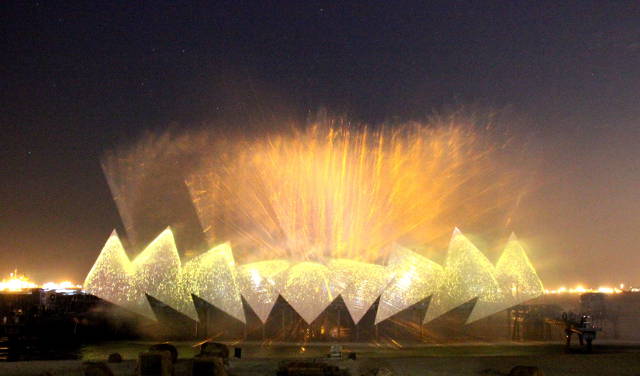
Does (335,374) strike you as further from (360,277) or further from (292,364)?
(360,277)

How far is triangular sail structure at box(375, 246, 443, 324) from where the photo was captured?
33062mm

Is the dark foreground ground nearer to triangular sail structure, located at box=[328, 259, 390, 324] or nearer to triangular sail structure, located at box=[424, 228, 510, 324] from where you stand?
triangular sail structure, located at box=[328, 259, 390, 324]

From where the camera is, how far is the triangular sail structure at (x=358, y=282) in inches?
1288

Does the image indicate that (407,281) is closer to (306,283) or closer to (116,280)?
(306,283)

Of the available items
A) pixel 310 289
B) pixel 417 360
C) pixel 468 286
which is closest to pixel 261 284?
pixel 310 289

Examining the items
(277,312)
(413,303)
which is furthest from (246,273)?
(413,303)

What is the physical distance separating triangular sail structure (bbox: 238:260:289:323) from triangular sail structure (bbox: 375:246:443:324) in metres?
6.30

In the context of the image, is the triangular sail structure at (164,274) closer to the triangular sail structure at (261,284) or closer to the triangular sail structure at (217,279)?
the triangular sail structure at (217,279)

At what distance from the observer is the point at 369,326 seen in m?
32.1

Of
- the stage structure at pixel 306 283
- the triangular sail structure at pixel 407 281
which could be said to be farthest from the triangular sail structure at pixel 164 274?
the triangular sail structure at pixel 407 281

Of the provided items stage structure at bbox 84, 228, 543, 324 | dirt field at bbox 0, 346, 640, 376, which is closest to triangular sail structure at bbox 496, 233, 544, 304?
stage structure at bbox 84, 228, 543, 324

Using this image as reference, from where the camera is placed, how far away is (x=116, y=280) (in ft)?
123

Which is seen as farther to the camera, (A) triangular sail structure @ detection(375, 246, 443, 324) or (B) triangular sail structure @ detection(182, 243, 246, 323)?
(B) triangular sail structure @ detection(182, 243, 246, 323)

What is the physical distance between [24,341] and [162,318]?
7.27m
